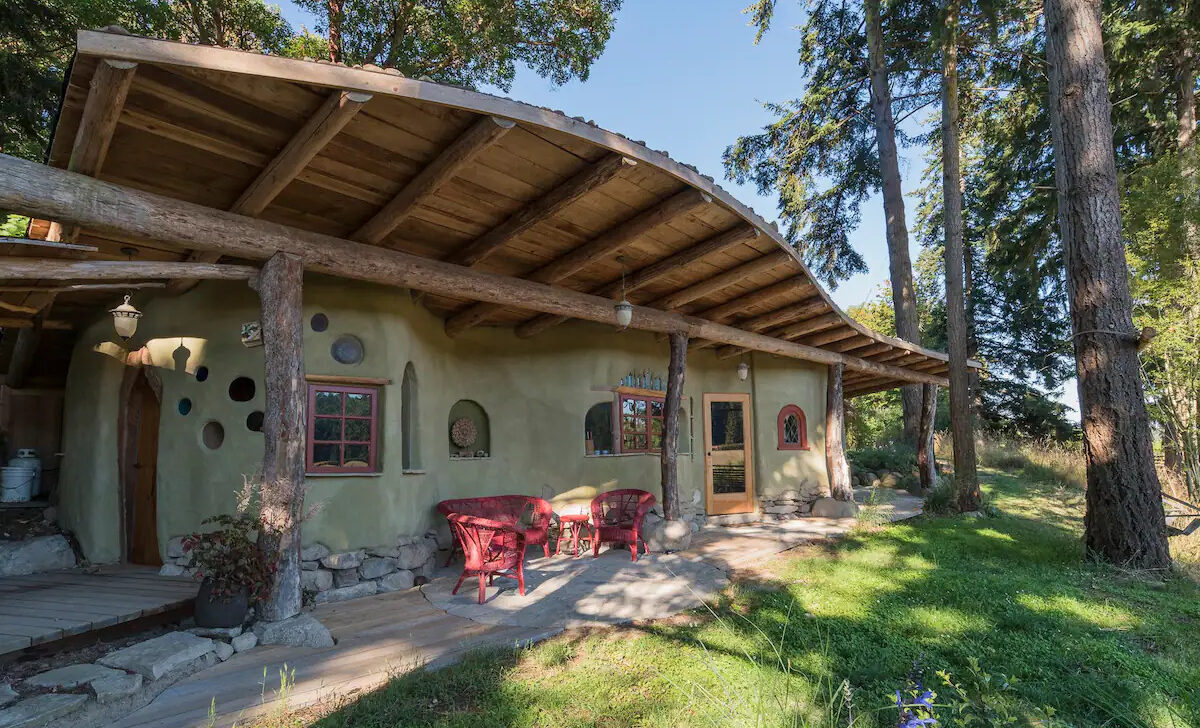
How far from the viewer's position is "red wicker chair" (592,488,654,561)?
249 inches

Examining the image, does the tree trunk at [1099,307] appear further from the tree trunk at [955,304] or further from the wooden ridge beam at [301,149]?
the wooden ridge beam at [301,149]

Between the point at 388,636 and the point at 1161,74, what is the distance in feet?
50.8

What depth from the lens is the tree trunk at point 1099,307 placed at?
5223 mm

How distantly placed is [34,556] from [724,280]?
305 inches

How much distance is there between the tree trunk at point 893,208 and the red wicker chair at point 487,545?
40.3 ft

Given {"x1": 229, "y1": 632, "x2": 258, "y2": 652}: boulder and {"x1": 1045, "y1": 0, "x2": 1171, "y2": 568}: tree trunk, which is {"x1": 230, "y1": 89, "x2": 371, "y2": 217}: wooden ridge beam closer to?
{"x1": 229, "y1": 632, "x2": 258, "y2": 652}: boulder

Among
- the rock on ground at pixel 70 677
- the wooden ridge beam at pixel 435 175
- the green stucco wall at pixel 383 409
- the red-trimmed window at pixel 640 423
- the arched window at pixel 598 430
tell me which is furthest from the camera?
the red-trimmed window at pixel 640 423

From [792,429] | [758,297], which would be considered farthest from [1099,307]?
[792,429]

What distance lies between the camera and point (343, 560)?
5.29m

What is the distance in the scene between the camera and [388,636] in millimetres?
4160

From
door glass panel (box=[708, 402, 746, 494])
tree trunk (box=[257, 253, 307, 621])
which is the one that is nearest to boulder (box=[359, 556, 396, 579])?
tree trunk (box=[257, 253, 307, 621])

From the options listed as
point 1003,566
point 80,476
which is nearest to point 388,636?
point 80,476

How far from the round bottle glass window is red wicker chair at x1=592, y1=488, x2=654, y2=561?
2.95 meters

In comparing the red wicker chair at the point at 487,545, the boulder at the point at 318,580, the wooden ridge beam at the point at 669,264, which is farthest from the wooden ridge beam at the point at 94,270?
the wooden ridge beam at the point at 669,264
